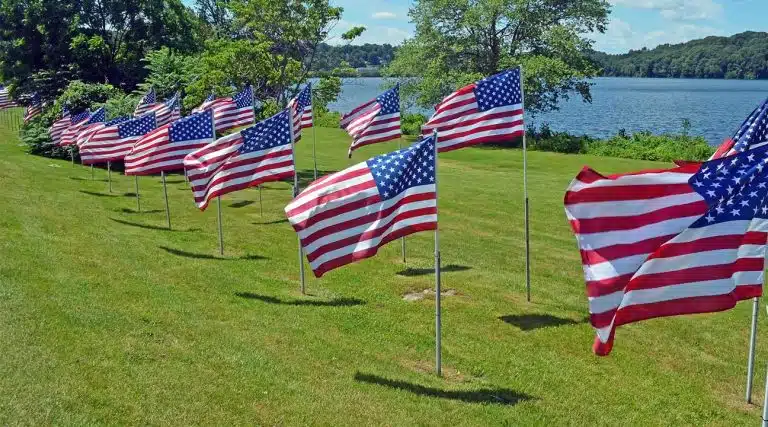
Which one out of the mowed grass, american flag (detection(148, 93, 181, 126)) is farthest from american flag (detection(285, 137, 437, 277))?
american flag (detection(148, 93, 181, 126))

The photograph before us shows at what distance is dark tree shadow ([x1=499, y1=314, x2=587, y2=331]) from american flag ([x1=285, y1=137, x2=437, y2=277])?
3128 millimetres

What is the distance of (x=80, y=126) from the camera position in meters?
27.5

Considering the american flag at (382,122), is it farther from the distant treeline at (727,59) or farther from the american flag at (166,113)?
the distant treeline at (727,59)

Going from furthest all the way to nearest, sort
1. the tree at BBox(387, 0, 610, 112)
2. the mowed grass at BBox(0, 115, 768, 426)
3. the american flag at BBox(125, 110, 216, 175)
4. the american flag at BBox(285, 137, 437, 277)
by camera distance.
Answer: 1. the tree at BBox(387, 0, 610, 112)
2. the american flag at BBox(125, 110, 216, 175)
3. the american flag at BBox(285, 137, 437, 277)
4. the mowed grass at BBox(0, 115, 768, 426)

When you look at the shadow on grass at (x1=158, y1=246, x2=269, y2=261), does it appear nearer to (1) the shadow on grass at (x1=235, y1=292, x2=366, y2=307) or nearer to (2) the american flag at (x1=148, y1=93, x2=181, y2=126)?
(1) the shadow on grass at (x1=235, y1=292, x2=366, y2=307)

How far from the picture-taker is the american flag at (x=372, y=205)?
31.1 ft

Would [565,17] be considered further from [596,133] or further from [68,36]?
[68,36]

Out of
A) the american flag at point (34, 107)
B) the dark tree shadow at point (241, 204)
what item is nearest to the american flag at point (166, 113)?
the dark tree shadow at point (241, 204)

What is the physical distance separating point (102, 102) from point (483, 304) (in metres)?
28.6

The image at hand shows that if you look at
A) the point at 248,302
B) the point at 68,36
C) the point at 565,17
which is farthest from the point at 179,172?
the point at 565,17

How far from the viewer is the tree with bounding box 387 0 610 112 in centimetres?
4628

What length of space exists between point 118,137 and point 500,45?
3258 cm

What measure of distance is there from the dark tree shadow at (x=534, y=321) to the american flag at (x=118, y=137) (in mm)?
13606

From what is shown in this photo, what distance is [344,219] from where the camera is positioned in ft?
31.4
